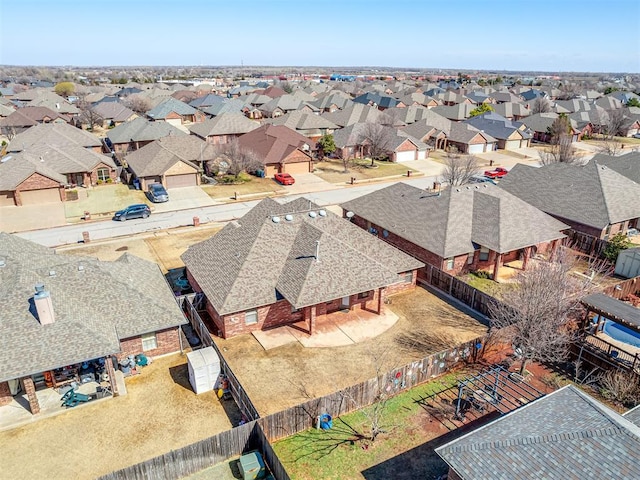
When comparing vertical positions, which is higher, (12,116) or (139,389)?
(12,116)

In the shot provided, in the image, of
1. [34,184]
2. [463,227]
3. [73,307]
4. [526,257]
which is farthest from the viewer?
[34,184]

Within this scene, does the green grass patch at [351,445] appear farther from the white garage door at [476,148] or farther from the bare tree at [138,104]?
the bare tree at [138,104]

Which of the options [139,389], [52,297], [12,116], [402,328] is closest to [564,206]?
[402,328]

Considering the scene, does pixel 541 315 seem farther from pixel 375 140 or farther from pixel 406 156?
pixel 406 156

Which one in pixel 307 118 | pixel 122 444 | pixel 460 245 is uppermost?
pixel 307 118

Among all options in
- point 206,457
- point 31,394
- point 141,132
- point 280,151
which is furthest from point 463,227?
point 141,132

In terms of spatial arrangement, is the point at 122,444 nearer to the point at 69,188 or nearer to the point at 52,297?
the point at 52,297
